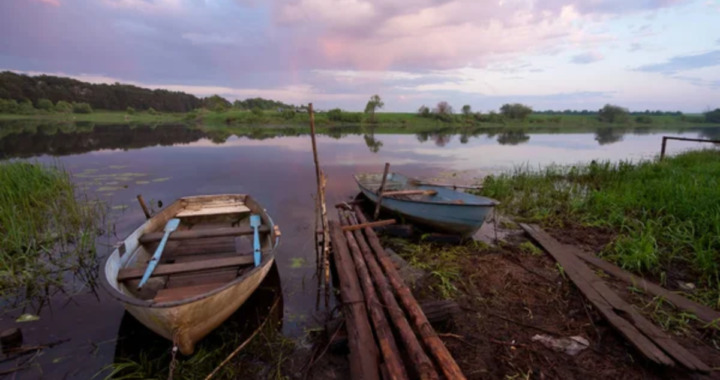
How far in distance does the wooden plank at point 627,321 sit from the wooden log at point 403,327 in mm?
2443

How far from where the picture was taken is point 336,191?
13109 millimetres

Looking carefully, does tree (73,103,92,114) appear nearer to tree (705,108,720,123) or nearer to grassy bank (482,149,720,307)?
grassy bank (482,149,720,307)

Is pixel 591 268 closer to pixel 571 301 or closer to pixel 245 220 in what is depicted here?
pixel 571 301

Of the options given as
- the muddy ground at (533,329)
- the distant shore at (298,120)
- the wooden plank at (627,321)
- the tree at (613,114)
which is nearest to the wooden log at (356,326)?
the muddy ground at (533,329)

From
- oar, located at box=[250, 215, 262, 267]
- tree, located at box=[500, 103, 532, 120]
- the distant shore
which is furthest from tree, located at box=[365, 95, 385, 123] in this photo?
oar, located at box=[250, 215, 262, 267]

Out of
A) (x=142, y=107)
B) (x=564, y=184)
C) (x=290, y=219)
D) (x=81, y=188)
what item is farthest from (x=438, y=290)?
(x=142, y=107)

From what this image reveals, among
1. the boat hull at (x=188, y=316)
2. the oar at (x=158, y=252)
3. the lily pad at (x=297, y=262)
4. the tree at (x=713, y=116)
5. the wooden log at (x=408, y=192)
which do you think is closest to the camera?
the boat hull at (x=188, y=316)

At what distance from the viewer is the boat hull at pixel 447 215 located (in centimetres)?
659

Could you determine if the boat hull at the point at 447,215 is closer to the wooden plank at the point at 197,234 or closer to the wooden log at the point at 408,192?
the wooden log at the point at 408,192

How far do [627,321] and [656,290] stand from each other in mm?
1363

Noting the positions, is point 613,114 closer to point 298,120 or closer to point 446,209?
point 298,120

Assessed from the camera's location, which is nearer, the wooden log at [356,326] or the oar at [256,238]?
the wooden log at [356,326]

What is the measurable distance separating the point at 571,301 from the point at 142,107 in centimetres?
10994

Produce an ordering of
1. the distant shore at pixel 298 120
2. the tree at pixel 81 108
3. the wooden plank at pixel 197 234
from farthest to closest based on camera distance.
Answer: the tree at pixel 81 108, the distant shore at pixel 298 120, the wooden plank at pixel 197 234
